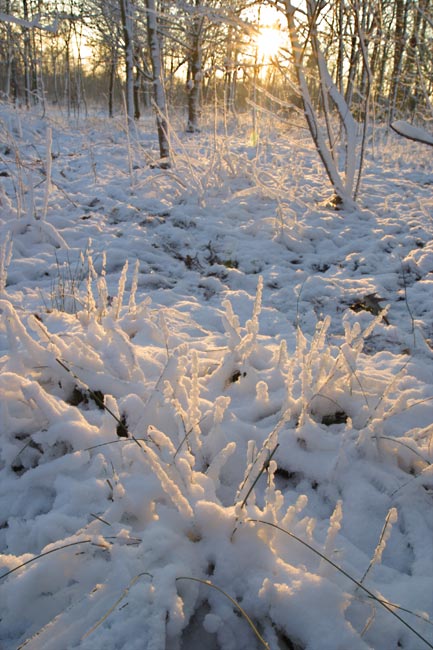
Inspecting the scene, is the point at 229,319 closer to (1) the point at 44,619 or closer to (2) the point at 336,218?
(1) the point at 44,619

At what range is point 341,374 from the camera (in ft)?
5.25

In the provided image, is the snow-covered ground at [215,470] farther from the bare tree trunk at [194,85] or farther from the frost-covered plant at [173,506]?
the bare tree trunk at [194,85]

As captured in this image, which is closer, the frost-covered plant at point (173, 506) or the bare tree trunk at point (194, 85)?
the frost-covered plant at point (173, 506)

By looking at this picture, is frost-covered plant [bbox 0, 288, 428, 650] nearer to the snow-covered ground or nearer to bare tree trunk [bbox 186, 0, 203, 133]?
the snow-covered ground

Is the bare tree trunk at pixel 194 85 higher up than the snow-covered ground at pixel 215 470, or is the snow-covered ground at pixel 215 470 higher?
the bare tree trunk at pixel 194 85

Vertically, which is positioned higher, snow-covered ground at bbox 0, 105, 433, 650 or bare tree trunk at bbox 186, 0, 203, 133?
bare tree trunk at bbox 186, 0, 203, 133

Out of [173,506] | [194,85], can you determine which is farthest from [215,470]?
[194,85]

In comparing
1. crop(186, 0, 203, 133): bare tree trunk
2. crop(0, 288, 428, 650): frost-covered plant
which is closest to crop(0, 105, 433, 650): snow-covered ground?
crop(0, 288, 428, 650): frost-covered plant

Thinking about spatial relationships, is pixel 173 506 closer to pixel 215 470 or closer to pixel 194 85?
pixel 215 470

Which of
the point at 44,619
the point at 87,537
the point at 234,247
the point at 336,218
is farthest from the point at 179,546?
the point at 336,218

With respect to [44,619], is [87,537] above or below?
above

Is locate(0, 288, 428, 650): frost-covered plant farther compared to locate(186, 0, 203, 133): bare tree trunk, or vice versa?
locate(186, 0, 203, 133): bare tree trunk

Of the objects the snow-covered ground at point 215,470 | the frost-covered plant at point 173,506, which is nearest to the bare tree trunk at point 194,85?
the snow-covered ground at point 215,470

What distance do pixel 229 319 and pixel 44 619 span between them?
115cm
